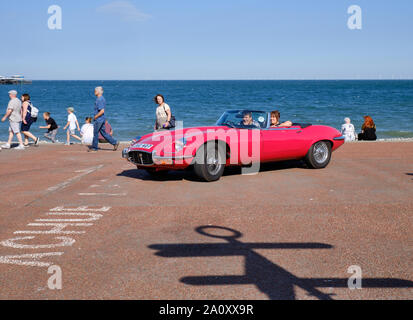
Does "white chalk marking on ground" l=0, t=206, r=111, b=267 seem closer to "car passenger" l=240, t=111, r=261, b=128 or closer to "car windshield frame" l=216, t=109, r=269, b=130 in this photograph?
"car windshield frame" l=216, t=109, r=269, b=130

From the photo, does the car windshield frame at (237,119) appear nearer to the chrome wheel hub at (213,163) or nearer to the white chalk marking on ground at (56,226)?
the chrome wheel hub at (213,163)

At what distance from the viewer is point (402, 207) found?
6727mm

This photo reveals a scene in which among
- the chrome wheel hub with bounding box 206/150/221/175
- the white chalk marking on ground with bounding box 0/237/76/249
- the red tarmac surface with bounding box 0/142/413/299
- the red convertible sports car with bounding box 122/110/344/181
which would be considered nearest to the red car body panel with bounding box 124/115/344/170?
the red convertible sports car with bounding box 122/110/344/181

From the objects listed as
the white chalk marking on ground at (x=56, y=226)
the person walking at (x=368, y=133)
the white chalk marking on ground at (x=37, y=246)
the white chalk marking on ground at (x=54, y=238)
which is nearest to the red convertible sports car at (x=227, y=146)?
the white chalk marking on ground at (x=54, y=238)

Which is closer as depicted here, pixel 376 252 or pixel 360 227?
pixel 376 252

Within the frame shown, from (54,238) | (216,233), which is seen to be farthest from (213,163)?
(54,238)

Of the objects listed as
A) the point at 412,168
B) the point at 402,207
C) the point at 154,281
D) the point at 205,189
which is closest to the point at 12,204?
the point at 205,189

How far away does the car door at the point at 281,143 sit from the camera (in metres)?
9.38

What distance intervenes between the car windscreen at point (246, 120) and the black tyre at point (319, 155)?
1402 millimetres

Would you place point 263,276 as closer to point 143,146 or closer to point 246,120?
point 143,146

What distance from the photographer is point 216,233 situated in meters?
5.50
